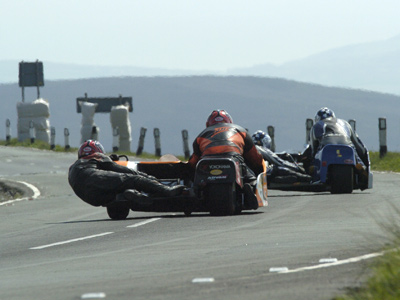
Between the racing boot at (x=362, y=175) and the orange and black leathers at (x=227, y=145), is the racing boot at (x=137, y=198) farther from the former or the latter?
the racing boot at (x=362, y=175)

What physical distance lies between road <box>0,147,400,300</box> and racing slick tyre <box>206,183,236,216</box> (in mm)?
305

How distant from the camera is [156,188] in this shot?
1520cm

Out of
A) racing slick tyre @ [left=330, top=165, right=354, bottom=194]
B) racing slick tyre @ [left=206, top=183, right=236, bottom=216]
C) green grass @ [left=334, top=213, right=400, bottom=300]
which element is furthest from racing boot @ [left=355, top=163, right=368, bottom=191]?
green grass @ [left=334, top=213, right=400, bottom=300]

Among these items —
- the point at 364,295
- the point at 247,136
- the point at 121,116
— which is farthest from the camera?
the point at 121,116

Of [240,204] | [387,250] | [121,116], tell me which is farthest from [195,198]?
[121,116]

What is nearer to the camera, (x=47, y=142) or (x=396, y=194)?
(x=396, y=194)

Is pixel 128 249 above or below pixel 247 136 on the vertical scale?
below

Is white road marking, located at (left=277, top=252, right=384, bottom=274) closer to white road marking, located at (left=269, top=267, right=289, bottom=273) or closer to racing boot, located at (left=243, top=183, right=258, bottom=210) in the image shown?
white road marking, located at (left=269, top=267, right=289, bottom=273)

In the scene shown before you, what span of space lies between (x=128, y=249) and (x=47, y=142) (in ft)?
133

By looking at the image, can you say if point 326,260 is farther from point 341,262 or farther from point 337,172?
point 337,172

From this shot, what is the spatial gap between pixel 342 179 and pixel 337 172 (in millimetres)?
179

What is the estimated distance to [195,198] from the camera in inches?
591

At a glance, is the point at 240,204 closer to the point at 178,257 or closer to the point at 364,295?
the point at 178,257

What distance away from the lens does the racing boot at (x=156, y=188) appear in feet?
49.6
